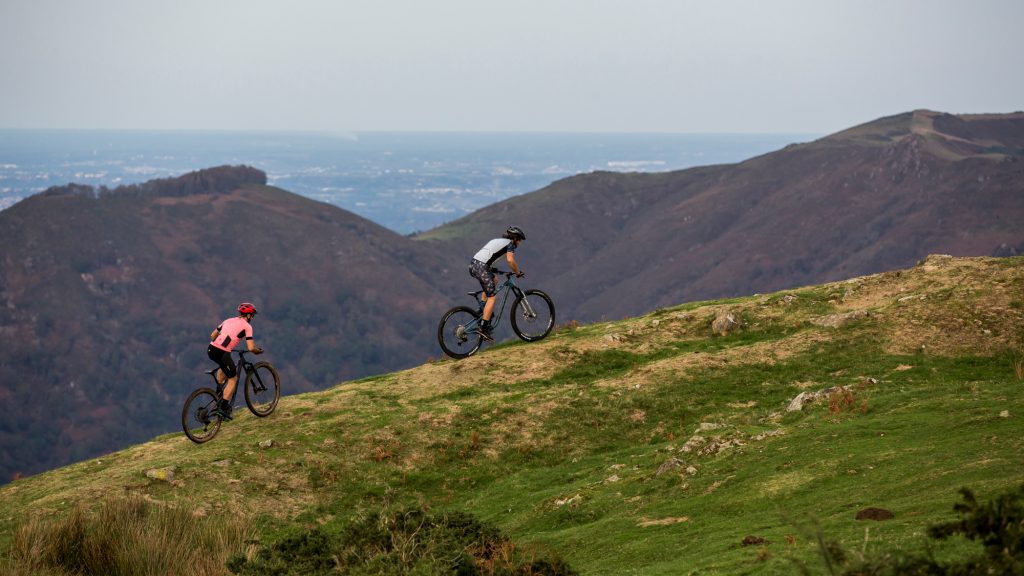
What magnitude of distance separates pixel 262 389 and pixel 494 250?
7148mm

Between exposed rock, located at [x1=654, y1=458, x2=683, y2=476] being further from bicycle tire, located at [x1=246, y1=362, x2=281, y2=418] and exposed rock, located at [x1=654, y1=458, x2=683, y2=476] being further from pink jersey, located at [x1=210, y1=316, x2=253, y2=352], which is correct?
pink jersey, located at [x1=210, y1=316, x2=253, y2=352]

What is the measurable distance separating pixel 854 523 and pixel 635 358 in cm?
1374

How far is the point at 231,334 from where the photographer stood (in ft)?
62.7

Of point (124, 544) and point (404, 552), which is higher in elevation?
point (404, 552)

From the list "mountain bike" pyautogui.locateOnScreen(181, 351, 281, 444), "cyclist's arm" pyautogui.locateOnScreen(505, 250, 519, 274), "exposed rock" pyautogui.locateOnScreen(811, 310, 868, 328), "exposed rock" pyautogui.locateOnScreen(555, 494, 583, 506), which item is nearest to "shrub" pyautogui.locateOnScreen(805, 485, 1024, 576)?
"exposed rock" pyautogui.locateOnScreen(555, 494, 583, 506)

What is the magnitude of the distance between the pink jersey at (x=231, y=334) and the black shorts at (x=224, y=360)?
0.10 meters

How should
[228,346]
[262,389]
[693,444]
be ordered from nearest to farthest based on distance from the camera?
[693,444], [228,346], [262,389]

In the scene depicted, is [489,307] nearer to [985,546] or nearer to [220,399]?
[220,399]

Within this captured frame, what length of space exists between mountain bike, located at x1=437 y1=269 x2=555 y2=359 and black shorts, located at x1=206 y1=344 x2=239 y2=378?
19.3 feet

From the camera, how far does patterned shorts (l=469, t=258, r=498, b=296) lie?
22.8m

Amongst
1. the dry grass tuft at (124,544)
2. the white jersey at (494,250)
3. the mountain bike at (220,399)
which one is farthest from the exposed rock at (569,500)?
the white jersey at (494,250)

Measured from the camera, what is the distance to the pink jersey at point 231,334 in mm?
18953

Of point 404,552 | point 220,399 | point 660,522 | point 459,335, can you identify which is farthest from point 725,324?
point 404,552

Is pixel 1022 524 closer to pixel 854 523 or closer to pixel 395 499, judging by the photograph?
pixel 854 523
